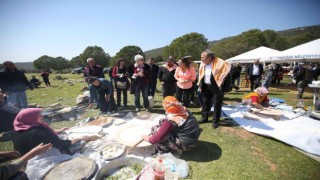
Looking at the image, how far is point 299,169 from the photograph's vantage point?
3.12 meters

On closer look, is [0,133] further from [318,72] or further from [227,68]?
[318,72]

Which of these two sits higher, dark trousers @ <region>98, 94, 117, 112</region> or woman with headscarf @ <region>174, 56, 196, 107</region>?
woman with headscarf @ <region>174, 56, 196, 107</region>

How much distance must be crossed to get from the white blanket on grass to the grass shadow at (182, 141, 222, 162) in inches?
60.3

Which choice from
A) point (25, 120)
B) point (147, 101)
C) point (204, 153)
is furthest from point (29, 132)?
point (147, 101)

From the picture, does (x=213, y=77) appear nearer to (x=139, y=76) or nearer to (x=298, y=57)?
(x=139, y=76)

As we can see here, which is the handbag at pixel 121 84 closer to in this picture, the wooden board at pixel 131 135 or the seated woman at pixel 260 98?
the wooden board at pixel 131 135

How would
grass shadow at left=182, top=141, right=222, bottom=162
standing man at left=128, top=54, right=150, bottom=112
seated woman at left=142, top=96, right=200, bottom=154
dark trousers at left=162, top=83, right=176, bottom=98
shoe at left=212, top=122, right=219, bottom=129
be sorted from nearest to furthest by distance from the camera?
seated woman at left=142, top=96, right=200, bottom=154 → grass shadow at left=182, top=141, right=222, bottom=162 → shoe at left=212, top=122, right=219, bottom=129 → standing man at left=128, top=54, right=150, bottom=112 → dark trousers at left=162, top=83, right=176, bottom=98

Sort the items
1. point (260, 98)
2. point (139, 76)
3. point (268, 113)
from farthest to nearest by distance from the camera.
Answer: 1. point (139, 76)
2. point (260, 98)
3. point (268, 113)

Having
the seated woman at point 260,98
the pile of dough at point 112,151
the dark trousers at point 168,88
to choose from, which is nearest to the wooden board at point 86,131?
the pile of dough at point 112,151

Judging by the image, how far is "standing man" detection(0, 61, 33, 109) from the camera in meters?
5.92

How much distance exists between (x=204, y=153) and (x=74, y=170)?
99.6 inches

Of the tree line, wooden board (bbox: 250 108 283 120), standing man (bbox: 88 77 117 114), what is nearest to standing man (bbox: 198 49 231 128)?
wooden board (bbox: 250 108 283 120)

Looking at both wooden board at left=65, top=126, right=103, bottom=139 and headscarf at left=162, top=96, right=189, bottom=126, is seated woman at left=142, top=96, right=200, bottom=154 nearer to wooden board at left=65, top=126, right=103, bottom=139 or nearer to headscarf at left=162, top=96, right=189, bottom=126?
headscarf at left=162, top=96, right=189, bottom=126

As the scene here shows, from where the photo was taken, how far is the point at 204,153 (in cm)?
368
